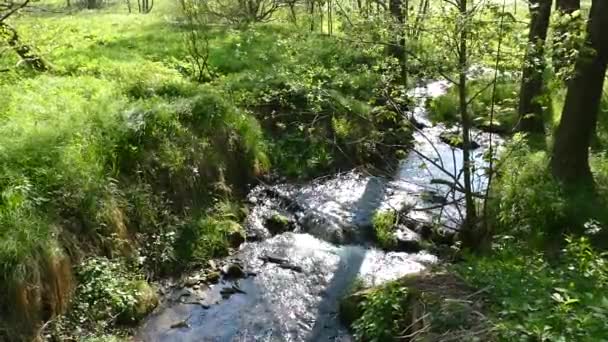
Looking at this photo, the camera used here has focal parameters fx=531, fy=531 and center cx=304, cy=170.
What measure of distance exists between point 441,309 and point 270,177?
5.94 metres

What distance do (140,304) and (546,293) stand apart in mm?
4498

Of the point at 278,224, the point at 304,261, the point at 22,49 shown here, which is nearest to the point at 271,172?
the point at 278,224

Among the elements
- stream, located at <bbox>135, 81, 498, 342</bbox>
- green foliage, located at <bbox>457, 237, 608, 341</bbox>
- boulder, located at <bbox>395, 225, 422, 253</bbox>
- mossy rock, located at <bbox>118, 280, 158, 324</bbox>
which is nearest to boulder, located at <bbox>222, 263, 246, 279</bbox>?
stream, located at <bbox>135, 81, 498, 342</bbox>

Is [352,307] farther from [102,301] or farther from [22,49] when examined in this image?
A: [22,49]

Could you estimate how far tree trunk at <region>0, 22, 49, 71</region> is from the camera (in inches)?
333

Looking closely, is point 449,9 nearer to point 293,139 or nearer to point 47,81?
Result: point 293,139

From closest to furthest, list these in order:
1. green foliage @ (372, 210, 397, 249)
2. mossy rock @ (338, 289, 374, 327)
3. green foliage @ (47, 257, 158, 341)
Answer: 1. green foliage @ (47, 257, 158, 341)
2. mossy rock @ (338, 289, 374, 327)
3. green foliage @ (372, 210, 397, 249)

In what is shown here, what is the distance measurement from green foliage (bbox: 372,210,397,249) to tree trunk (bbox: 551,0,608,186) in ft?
8.40

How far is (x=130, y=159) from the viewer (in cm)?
784

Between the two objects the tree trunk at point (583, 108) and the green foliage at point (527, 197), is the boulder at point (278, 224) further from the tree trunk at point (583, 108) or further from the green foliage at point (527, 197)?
the tree trunk at point (583, 108)

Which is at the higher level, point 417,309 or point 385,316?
point 417,309

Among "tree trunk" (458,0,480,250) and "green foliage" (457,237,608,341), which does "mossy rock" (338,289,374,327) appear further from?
"tree trunk" (458,0,480,250)

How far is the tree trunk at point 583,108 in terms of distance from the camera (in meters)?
6.86

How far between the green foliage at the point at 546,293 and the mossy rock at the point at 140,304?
147 inches
